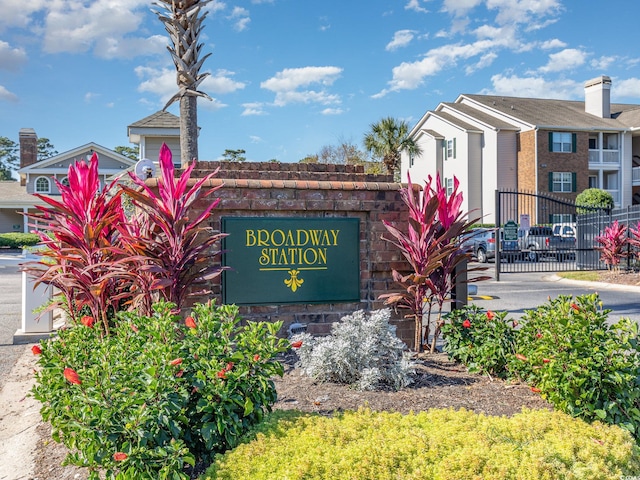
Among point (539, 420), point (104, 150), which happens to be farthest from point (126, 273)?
point (104, 150)

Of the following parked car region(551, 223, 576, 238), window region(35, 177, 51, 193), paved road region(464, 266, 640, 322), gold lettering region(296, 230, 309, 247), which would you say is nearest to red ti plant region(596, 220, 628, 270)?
paved road region(464, 266, 640, 322)

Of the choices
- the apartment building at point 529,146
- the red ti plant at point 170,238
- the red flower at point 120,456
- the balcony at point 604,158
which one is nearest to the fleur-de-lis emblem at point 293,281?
the red ti plant at point 170,238

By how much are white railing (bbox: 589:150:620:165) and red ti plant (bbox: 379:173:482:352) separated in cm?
3351

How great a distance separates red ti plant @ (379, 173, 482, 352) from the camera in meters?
5.48

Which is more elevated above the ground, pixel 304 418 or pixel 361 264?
pixel 361 264

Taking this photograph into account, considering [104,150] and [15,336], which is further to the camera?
[104,150]

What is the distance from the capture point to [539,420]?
10.8ft

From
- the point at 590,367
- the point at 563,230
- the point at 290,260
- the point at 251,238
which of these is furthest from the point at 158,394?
the point at 563,230

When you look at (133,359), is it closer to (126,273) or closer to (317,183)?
(126,273)

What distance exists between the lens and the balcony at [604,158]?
1382 inches

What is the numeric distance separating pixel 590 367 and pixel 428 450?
1344 mm

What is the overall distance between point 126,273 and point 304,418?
2.31 meters

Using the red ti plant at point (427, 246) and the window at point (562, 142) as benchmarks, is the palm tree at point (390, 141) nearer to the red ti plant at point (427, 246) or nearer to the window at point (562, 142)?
the window at point (562, 142)

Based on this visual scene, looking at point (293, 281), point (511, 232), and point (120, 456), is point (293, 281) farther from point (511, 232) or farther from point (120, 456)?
point (511, 232)
